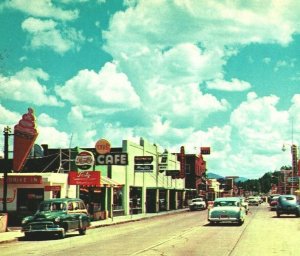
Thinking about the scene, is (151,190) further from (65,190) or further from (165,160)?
(65,190)

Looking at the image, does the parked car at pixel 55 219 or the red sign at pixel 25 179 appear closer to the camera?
the parked car at pixel 55 219

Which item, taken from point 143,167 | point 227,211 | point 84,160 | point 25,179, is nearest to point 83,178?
point 84,160

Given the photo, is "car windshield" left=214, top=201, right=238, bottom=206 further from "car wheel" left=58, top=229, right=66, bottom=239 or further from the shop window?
the shop window

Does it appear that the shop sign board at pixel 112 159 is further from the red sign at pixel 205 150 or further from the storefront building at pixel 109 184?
the red sign at pixel 205 150

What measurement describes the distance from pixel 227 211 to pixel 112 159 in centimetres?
1540

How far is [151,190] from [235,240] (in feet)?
133

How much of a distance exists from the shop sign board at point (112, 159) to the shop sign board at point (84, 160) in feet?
19.3

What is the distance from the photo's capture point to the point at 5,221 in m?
27.2

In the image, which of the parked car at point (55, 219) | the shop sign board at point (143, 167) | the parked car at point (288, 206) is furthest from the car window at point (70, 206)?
the shop sign board at point (143, 167)

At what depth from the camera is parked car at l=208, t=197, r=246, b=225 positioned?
29766 millimetres

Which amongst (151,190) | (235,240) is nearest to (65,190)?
(235,240)

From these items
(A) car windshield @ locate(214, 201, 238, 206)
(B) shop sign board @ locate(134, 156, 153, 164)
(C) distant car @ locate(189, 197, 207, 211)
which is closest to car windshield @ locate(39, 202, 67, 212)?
(A) car windshield @ locate(214, 201, 238, 206)

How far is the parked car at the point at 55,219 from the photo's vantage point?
2216 cm

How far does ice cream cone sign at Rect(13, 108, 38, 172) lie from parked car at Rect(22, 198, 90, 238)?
1317 cm
